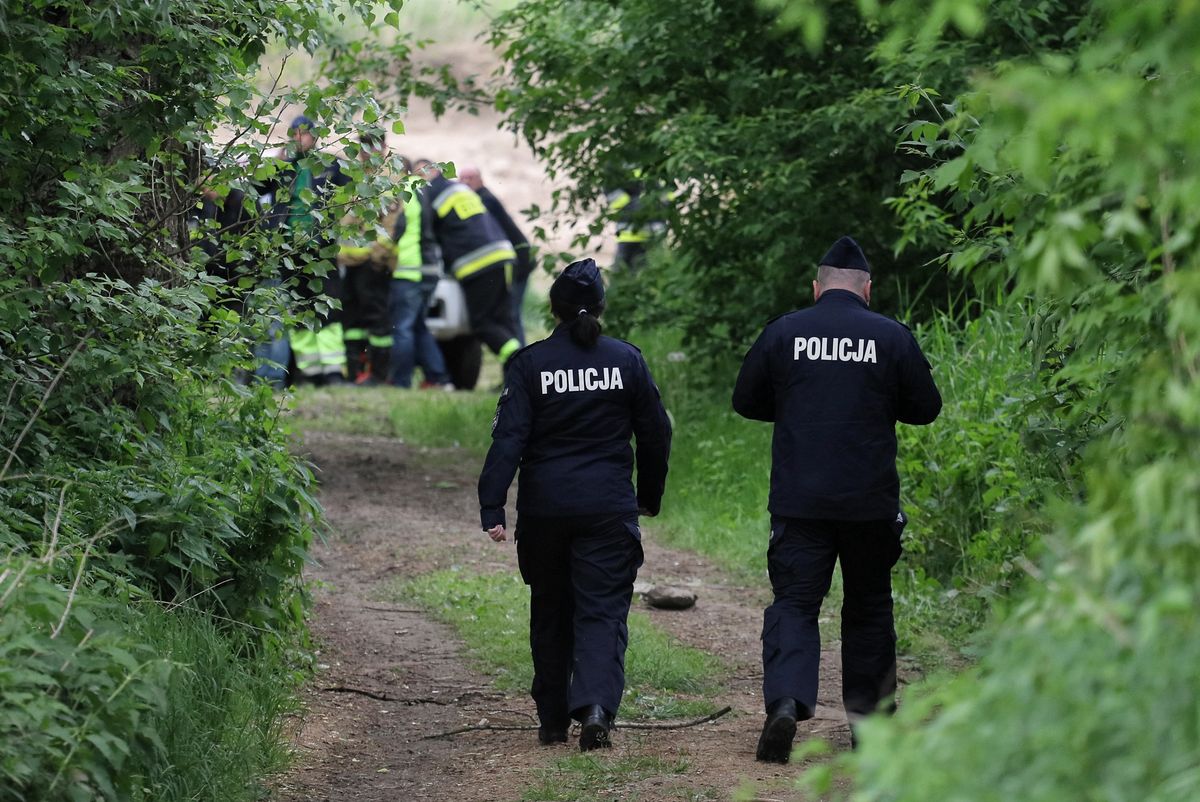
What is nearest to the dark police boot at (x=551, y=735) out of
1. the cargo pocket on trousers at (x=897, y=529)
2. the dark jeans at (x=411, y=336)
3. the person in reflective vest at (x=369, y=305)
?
the cargo pocket on trousers at (x=897, y=529)

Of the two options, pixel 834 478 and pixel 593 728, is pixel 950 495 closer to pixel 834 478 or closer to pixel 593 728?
pixel 834 478

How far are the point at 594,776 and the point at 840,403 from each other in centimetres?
154

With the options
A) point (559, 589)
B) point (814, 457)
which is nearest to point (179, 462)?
point (559, 589)

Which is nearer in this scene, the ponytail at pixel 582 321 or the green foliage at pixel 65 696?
the green foliage at pixel 65 696

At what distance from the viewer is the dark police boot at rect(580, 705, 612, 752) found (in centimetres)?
574

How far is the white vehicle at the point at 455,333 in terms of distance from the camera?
1598cm

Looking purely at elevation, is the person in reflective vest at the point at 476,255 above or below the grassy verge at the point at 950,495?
above

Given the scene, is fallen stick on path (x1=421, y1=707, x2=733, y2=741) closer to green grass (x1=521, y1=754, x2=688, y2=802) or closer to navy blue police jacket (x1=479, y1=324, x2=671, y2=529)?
green grass (x1=521, y1=754, x2=688, y2=802)

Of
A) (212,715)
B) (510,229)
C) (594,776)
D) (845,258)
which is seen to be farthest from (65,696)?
(510,229)

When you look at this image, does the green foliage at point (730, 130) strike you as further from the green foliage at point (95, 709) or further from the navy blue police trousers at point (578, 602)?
the green foliage at point (95, 709)

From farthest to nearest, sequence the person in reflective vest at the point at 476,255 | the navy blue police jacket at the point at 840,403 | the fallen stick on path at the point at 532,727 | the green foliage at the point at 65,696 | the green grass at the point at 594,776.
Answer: the person in reflective vest at the point at 476,255
the fallen stick on path at the point at 532,727
the navy blue police jacket at the point at 840,403
the green grass at the point at 594,776
the green foliage at the point at 65,696

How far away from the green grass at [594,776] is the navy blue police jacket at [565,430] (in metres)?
0.90

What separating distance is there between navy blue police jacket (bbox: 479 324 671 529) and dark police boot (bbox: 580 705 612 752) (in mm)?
715

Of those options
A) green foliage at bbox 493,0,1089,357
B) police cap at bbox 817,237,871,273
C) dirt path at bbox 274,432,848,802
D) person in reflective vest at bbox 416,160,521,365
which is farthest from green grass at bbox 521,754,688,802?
person in reflective vest at bbox 416,160,521,365
